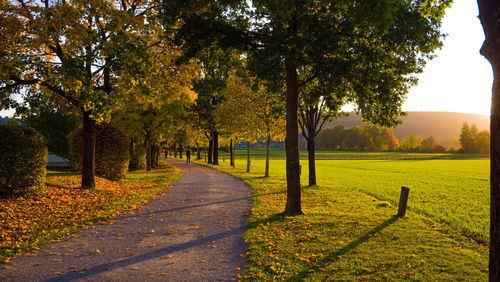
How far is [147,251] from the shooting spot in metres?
6.23

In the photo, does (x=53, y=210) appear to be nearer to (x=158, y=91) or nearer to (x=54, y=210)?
(x=54, y=210)

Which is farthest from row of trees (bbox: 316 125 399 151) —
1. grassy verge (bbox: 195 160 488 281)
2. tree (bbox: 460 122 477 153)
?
grassy verge (bbox: 195 160 488 281)

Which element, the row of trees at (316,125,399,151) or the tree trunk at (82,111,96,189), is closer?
the tree trunk at (82,111,96,189)

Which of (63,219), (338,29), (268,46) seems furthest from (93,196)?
(338,29)

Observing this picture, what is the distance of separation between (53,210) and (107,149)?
28.6ft

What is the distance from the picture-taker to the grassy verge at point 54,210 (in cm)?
674

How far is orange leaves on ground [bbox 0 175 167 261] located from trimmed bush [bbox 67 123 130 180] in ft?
10.2

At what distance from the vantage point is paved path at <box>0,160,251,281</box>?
502 centimetres

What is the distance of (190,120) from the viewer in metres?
37.1

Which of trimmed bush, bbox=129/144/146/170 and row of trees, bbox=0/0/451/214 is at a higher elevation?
row of trees, bbox=0/0/451/214

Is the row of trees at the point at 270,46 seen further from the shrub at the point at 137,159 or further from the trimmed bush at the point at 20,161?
the shrub at the point at 137,159

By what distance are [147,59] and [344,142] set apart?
146 meters

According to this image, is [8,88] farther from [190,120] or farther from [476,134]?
[476,134]

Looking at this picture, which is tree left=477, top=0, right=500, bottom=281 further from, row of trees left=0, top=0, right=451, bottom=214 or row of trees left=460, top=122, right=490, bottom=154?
row of trees left=460, top=122, right=490, bottom=154
